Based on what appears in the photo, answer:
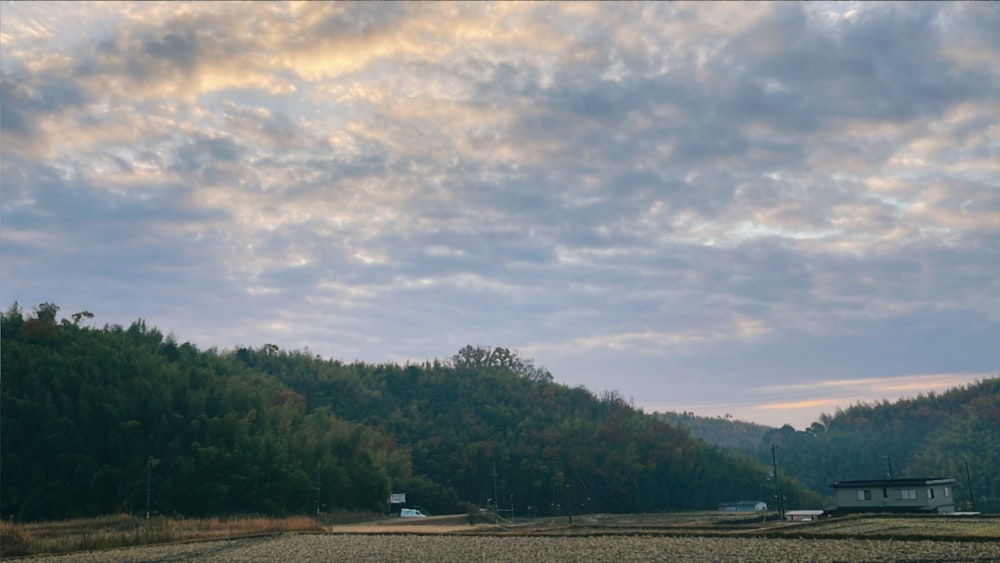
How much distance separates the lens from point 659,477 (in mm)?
89312

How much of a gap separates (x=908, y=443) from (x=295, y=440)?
8999 cm

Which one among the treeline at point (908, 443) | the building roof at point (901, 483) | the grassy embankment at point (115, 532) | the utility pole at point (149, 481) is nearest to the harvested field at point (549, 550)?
the grassy embankment at point (115, 532)

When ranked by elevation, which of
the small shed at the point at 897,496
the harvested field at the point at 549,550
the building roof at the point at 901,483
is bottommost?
the harvested field at the point at 549,550

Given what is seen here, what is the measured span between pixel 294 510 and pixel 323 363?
51.9 meters

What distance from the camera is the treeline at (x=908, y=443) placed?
98438 mm

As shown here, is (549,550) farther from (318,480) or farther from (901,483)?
(318,480)

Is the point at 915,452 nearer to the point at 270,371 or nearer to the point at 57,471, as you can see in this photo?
the point at 270,371

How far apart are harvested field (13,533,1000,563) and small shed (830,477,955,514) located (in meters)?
20.0

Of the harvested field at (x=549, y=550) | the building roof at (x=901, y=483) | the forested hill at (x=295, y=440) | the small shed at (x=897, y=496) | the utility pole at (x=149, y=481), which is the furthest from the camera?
the forested hill at (x=295, y=440)

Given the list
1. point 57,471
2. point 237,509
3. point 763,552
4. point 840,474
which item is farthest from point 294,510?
point 840,474

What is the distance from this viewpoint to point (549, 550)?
27.5 metres

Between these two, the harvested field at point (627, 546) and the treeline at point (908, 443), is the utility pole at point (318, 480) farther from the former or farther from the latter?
the treeline at point (908, 443)

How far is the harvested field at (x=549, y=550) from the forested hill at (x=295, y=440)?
2240cm

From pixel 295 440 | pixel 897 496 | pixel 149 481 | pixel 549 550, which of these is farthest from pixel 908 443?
pixel 549 550
